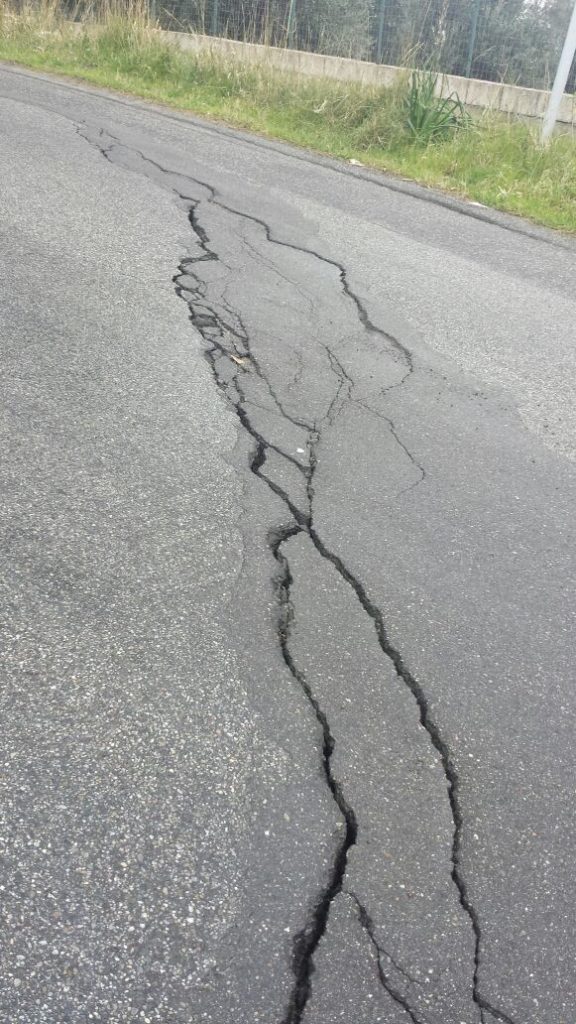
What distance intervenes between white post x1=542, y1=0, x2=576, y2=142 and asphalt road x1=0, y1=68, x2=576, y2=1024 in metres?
4.52

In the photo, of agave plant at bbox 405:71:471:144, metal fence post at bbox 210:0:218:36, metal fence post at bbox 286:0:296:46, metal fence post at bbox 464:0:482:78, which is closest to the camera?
agave plant at bbox 405:71:471:144

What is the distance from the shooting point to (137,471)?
3.77 metres

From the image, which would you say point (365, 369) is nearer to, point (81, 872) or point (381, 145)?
point (81, 872)

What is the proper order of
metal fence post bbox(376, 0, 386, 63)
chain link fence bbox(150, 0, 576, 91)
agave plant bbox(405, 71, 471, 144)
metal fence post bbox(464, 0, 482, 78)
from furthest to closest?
1. metal fence post bbox(376, 0, 386, 63)
2. metal fence post bbox(464, 0, 482, 78)
3. chain link fence bbox(150, 0, 576, 91)
4. agave plant bbox(405, 71, 471, 144)

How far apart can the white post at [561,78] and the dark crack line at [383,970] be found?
8946 mm

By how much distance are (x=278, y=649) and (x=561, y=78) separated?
27.0 ft

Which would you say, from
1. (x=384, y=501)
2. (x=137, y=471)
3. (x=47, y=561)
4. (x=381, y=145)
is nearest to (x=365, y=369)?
(x=384, y=501)

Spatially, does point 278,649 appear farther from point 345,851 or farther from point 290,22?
point 290,22

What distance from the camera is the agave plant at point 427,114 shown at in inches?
390

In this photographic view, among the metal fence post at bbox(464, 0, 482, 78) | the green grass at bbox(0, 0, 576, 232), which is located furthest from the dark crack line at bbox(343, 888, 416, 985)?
the metal fence post at bbox(464, 0, 482, 78)

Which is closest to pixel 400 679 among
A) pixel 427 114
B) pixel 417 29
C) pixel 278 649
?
pixel 278 649

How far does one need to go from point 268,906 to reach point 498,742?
2.99 ft

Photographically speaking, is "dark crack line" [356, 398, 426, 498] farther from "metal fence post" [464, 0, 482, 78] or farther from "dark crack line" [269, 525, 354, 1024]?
"metal fence post" [464, 0, 482, 78]

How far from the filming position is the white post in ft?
29.4
